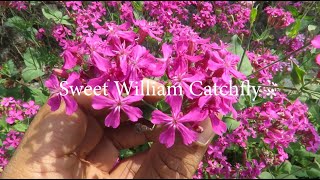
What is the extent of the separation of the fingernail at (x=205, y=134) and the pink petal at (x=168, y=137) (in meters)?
0.09

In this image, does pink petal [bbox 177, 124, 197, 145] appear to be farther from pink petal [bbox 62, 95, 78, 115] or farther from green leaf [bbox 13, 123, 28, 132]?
green leaf [bbox 13, 123, 28, 132]

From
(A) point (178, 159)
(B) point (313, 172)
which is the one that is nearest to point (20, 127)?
(A) point (178, 159)

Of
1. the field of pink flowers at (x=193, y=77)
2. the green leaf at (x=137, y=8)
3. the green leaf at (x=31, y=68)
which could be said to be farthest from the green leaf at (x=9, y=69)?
the green leaf at (x=137, y=8)

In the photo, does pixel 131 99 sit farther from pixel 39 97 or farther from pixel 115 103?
pixel 39 97

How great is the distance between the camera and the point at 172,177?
3.51 feet

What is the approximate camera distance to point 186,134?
1.03 meters

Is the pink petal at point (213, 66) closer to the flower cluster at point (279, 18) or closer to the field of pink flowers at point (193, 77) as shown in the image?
the field of pink flowers at point (193, 77)

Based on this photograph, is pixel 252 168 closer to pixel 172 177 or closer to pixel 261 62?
pixel 261 62

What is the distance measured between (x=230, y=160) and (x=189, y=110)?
103 cm

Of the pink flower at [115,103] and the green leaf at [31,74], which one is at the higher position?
the pink flower at [115,103]

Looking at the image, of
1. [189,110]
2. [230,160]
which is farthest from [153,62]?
[230,160]

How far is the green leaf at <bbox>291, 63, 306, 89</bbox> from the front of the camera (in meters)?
1.30

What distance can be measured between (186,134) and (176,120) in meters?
0.05

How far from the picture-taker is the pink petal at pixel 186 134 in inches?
40.3
